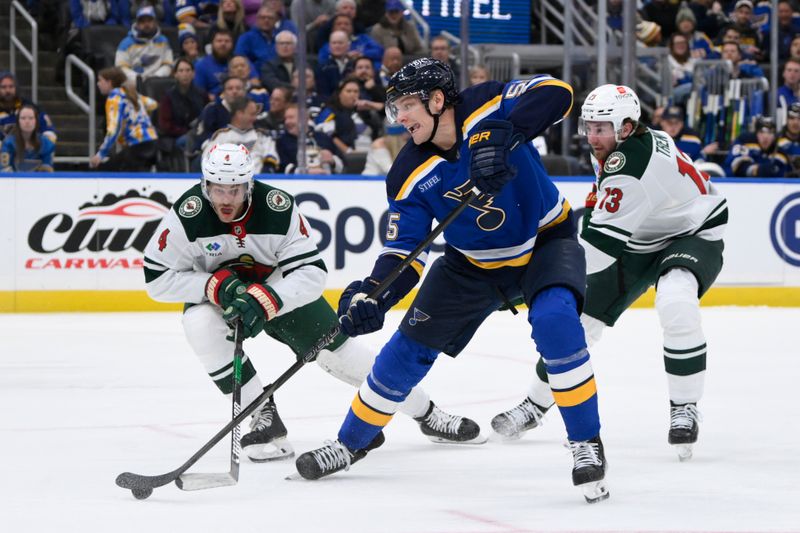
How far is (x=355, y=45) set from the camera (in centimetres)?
1062

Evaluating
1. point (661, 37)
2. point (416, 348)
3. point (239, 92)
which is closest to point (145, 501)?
point (416, 348)

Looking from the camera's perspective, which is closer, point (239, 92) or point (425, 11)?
point (239, 92)

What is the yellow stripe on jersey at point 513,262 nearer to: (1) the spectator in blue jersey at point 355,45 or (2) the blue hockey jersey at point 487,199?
(2) the blue hockey jersey at point 487,199

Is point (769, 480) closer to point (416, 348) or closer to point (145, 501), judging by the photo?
point (416, 348)

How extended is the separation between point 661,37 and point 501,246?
9.24 meters

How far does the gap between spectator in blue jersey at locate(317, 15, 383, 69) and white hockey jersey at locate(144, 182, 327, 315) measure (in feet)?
21.3

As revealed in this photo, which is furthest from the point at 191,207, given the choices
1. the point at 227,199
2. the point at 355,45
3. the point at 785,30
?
the point at 785,30

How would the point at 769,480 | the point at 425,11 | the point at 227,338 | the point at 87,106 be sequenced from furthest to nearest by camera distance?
the point at 425,11 < the point at 87,106 < the point at 227,338 < the point at 769,480

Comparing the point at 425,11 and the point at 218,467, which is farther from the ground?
the point at 425,11

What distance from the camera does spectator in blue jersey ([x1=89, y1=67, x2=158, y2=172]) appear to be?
9.05 meters

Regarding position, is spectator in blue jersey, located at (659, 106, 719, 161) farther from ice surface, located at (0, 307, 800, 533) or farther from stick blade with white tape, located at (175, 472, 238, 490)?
stick blade with white tape, located at (175, 472, 238, 490)

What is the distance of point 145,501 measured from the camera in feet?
11.3

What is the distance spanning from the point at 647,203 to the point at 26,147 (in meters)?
5.74

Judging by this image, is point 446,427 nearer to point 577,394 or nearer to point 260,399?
point 260,399
